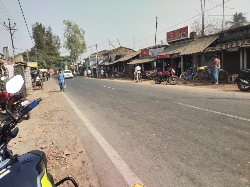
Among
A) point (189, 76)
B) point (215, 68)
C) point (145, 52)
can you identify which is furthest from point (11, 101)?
point (145, 52)

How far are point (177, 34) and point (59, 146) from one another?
23470mm

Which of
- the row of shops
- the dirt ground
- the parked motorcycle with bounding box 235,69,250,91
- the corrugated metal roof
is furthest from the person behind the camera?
the corrugated metal roof

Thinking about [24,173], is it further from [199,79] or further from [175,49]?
[175,49]

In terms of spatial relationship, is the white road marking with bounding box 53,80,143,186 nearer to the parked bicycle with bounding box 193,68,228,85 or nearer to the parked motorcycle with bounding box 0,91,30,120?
the parked motorcycle with bounding box 0,91,30,120

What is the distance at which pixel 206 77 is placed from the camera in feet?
56.9

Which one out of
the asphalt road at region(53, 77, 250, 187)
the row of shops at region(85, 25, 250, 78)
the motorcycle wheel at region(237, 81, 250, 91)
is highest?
the row of shops at region(85, 25, 250, 78)

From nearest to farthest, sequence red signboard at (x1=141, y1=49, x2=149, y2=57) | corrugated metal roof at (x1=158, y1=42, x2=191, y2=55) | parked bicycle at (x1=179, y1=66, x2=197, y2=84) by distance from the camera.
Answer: parked bicycle at (x1=179, y1=66, x2=197, y2=84) → corrugated metal roof at (x1=158, y1=42, x2=191, y2=55) → red signboard at (x1=141, y1=49, x2=149, y2=57)

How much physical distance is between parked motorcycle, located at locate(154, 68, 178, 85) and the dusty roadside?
12964 millimetres

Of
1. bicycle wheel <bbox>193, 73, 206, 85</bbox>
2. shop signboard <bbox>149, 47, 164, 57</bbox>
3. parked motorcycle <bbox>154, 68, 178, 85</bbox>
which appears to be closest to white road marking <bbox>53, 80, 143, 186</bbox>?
bicycle wheel <bbox>193, 73, 206, 85</bbox>

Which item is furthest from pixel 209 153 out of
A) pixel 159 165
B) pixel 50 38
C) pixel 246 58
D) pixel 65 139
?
pixel 50 38

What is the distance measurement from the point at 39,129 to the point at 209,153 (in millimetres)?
4676

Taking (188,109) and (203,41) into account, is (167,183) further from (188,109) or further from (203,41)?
(203,41)

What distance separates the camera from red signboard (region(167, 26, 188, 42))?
24.1 m

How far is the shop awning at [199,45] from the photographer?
63.4 ft
